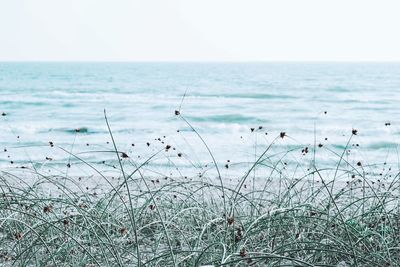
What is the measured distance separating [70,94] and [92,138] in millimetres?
17623

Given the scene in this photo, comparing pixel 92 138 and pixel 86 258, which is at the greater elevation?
pixel 86 258

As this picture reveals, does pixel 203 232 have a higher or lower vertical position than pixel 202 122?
higher

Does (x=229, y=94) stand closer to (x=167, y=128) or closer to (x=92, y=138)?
(x=167, y=128)

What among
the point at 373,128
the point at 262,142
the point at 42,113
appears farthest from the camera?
the point at 42,113

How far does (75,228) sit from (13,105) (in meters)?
22.6

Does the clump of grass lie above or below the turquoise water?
above

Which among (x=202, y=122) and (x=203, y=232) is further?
(x=202, y=122)

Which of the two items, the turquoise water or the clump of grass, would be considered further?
the turquoise water

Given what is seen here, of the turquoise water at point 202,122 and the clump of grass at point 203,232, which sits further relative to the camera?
the turquoise water at point 202,122

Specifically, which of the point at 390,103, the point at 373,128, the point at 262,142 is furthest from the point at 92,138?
the point at 390,103

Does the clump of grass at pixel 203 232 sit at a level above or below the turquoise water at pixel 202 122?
above

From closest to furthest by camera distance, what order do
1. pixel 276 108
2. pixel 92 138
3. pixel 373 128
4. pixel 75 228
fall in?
1. pixel 75 228
2. pixel 92 138
3. pixel 373 128
4. pixel 276 108

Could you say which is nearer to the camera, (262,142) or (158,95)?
(262,142)

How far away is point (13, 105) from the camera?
81.7ft
